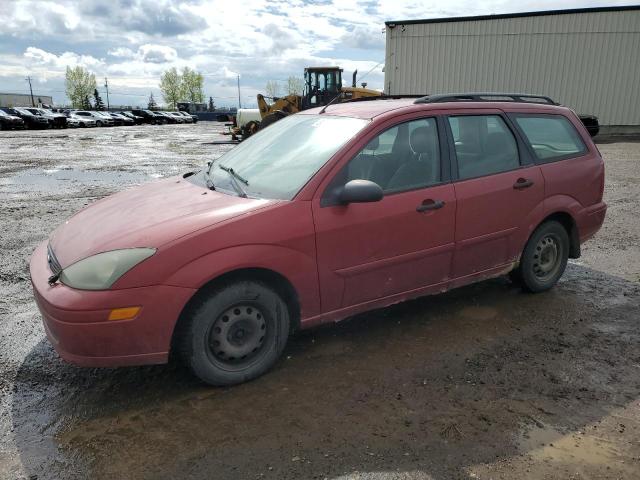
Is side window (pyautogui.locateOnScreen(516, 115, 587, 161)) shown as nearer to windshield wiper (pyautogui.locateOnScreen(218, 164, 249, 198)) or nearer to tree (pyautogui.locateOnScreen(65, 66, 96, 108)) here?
windshield wiper (pyautogui.locateOnScreen(218, 164, 249, 198))

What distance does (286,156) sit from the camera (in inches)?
139

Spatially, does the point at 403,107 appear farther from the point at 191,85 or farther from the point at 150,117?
the point at 191,85

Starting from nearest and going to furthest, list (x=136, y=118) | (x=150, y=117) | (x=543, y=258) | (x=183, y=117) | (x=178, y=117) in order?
(x=543, y=258) → (x=136, y=118) → (x=150, y=117) → (x=178, y=117) → (x=183, y=117)

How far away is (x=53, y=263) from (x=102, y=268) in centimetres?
52

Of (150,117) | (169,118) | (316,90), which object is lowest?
(169,118)

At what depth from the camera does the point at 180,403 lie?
290 cm

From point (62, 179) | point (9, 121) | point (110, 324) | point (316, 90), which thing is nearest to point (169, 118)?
point (9, 121)

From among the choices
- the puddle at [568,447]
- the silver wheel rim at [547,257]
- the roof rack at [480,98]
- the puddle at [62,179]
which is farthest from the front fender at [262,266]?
the puddle at [62,179]

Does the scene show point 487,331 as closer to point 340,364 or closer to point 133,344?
point 340,364

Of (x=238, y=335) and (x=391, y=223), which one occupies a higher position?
(x=391, y=223)

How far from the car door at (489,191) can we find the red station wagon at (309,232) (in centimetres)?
1

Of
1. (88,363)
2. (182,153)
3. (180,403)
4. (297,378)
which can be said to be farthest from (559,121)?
(182,153)

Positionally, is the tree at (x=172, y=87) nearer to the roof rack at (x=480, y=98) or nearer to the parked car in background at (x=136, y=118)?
the parked car in background at (x=136, y=118)

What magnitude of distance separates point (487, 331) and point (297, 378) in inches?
61.0
